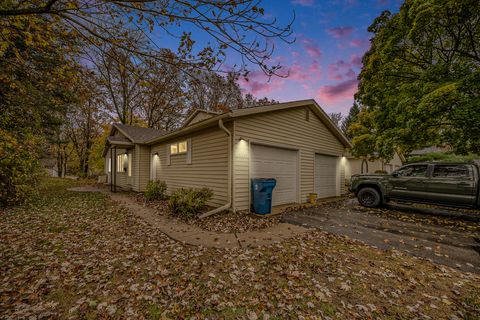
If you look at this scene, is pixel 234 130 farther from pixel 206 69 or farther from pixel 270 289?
pixel 270 289

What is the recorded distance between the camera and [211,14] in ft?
8.46

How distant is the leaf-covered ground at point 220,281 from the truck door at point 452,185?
14.9ft

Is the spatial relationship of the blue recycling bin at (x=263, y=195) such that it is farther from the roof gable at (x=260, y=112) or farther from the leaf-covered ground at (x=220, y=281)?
the roof gable at (x=260, y=112)

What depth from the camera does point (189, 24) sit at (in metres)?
2.91

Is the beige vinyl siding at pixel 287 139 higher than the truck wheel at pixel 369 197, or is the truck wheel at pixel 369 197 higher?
the beige vinyl siding at pixel 287 139

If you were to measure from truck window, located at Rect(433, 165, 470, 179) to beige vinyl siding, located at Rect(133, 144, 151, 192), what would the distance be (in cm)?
1459

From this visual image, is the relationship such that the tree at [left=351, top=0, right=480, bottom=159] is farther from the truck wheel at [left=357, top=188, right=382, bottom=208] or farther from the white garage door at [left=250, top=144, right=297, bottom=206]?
the white garage door at [left=250, top=144, right=297, bottom=206]

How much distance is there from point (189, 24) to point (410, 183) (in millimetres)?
8802

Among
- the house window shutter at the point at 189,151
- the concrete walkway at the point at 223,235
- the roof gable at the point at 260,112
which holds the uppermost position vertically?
the roof gable at the point at 260,112

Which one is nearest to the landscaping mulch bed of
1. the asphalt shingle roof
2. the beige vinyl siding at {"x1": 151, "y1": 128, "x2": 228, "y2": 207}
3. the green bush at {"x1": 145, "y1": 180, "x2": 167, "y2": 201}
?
the beige vinyl siding at {"x1": 151, "y1": 128, "x2": 228, "y2": 207}

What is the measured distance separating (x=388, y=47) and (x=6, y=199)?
54.6 feet

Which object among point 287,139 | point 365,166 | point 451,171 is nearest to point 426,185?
point 451,171

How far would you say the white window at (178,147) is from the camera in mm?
9713

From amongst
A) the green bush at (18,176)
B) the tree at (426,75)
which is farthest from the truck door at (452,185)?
the green bush at (18,176)
